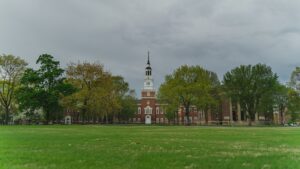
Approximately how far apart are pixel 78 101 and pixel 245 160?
206ft

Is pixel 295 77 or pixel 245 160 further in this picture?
pixel 295 77

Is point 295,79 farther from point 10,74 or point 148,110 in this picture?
point 148,110

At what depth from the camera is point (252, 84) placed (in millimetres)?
74812

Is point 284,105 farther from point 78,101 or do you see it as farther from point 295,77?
point 78,101

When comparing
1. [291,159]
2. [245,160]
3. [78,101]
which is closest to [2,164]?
[245,160]

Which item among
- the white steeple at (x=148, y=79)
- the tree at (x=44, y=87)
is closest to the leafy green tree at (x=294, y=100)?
the tree at (x=44, y=87)

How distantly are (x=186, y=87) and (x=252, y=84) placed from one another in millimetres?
13768

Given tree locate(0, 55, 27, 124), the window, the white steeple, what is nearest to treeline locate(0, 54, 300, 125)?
tree locate(0, 55, 27, 124)

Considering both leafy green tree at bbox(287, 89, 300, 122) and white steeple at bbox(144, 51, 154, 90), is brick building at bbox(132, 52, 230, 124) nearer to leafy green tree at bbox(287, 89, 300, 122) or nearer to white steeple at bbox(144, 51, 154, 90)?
white steeple at bbox(144, 51, 154, 90)

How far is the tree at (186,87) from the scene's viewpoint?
7588 cm

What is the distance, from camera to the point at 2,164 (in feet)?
30.1

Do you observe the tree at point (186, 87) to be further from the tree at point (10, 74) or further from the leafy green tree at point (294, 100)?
the tree at point (10, 74)

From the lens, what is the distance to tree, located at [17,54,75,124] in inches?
2756

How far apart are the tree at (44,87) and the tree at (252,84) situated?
34.2 meters
